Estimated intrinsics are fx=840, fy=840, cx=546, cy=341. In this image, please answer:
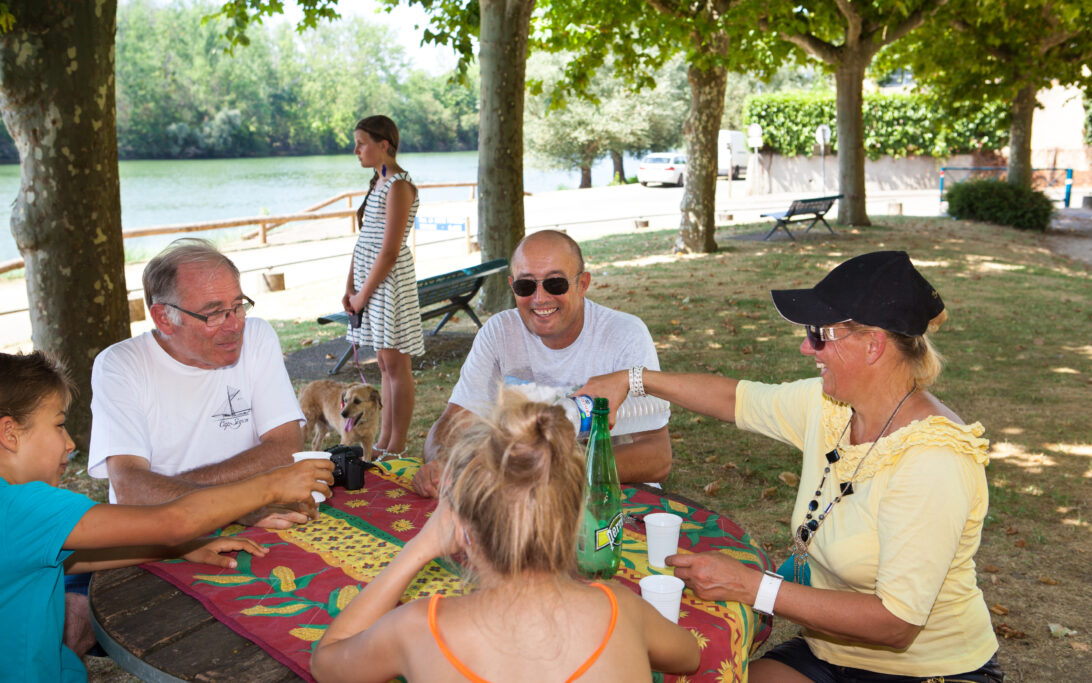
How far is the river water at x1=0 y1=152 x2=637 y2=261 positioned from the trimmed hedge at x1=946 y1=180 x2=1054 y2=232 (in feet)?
71.3

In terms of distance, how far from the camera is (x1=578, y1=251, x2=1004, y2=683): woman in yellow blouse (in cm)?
212

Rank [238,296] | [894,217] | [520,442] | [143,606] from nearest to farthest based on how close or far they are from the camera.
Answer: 1. [520,442]
2. [143,606]
3. [238,296]
4. [894,217]

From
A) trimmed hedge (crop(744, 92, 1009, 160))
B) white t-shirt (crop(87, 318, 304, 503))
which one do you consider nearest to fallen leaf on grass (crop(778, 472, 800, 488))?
white t-shirt (crop(87, 318, 304, 503))

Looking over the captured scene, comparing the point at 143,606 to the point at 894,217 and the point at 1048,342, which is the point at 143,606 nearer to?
the point at 1048,342

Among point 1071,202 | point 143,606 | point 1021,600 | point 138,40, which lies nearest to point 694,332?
point 1021,600

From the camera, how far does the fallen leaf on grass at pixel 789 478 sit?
5.58 m

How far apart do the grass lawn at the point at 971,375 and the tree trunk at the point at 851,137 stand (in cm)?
210

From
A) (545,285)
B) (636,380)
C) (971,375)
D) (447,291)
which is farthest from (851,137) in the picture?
(636,380)

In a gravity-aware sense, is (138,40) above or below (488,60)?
above

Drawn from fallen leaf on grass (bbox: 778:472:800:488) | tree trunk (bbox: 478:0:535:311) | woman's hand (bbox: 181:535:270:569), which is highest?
tree trunk (bbox: 478:0:535:311)

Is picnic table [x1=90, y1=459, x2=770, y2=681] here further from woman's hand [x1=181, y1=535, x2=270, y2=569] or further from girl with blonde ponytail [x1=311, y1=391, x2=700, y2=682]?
girl with blonde ponytail [x1=311, y1=391, x2=700, y2=682]

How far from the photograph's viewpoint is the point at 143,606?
207cm

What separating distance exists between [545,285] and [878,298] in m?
1.39

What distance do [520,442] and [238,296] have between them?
2.00 meters
